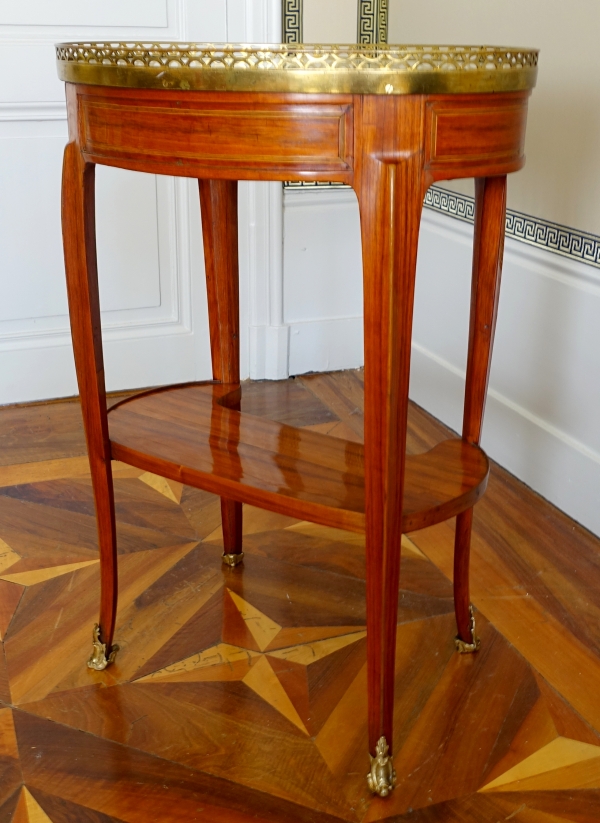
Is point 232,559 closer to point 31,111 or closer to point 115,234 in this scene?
point 115,234

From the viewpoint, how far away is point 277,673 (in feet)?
4.51

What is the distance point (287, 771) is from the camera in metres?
1.19

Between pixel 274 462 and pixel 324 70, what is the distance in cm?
55

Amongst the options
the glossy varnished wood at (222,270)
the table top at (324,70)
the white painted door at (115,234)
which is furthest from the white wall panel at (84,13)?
the table top at (324,70)

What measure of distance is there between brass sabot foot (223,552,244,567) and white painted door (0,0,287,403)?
99 centimetres

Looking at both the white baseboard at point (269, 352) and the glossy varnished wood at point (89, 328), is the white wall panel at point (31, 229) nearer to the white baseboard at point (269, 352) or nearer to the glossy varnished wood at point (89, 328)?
the white baseboard at point (269, 352)

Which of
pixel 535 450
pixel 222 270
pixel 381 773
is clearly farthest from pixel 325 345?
pixel 381 773

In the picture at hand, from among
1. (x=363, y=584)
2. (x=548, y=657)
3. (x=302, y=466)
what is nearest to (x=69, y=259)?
(x=302, y=466)

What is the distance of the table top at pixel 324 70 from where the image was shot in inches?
35.4

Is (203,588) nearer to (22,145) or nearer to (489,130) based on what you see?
(489,130)

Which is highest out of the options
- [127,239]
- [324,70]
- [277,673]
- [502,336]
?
[324,70]

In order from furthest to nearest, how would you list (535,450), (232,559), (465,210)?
(465,210)
(535,450)
(232,559)

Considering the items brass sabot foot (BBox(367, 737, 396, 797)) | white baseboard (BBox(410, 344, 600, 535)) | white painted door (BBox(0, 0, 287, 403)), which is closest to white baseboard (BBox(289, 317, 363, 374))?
white painted door (BBox(0, 0, 287, 403))

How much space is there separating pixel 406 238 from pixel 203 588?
2.90ft
